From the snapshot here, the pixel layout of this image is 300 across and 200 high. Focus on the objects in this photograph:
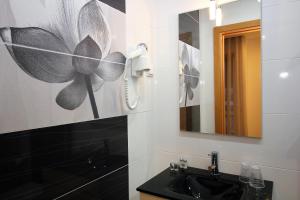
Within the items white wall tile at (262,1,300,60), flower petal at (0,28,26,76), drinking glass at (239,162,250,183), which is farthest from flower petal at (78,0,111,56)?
drinking glass at (239,162,250,183)

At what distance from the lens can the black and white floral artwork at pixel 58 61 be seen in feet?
2.79

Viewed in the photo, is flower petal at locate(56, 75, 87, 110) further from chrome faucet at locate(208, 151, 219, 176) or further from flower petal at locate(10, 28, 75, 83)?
chrome faucet at locate(208, 151, 219, 176)

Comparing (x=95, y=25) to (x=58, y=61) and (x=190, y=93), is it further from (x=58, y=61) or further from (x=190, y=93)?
(x=190, y=93)

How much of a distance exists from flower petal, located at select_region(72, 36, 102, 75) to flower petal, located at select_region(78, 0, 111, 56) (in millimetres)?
33

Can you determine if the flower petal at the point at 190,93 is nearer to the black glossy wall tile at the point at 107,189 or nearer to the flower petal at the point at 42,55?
the black glossy wall tile at the point at 107,189

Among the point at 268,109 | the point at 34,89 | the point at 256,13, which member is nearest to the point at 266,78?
the point at 268,109

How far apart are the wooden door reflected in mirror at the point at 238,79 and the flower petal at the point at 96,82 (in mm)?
826

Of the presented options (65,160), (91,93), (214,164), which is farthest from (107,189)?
(214,164)

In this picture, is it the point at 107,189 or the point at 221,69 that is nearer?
the point at 107,189

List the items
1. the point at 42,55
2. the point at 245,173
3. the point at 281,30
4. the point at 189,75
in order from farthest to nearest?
the point at 189,75, the point at 245,173, the point at 281,30, the point at 42,55

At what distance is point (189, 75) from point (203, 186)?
2.65 feet

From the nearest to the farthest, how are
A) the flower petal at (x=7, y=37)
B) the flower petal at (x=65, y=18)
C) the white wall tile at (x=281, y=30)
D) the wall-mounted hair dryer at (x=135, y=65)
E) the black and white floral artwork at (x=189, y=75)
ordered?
the flower petal at (x=7, y=37) < the flower petal at (x=65, y=18) < the white wall tile at (x=281, y=30) < the wall-mounted hair dryer at (x=135, y=65) < the black and white floral artwork at (x=189, y=75)

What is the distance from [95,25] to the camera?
1.24m

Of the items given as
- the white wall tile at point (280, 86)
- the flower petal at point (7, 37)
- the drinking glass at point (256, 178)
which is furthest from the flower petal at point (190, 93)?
the flower petal at point (7, 37)
